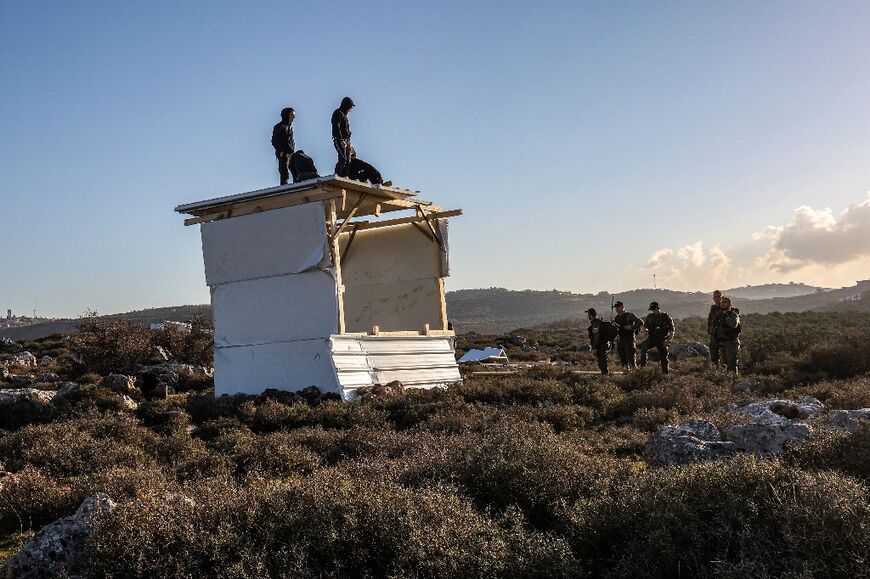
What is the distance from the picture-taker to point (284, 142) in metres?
14.6

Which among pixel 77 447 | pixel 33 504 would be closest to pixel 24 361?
pixel 77 447

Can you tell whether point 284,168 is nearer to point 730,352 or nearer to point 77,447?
point 77,447

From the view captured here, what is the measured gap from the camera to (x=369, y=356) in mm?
14203

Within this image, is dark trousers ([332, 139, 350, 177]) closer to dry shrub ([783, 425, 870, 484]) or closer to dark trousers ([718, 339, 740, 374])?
dark trousers ([718, 339, 740, 374])

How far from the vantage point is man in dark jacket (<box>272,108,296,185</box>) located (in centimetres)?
1462

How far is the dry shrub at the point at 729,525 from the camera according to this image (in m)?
3.48

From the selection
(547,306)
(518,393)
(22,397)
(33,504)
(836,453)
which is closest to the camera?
(836,453)

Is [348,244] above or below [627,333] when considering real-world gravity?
above

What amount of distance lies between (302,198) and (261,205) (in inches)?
35.8

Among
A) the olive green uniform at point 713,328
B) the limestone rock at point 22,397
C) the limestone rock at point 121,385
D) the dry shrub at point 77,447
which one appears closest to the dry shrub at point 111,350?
the limestone rock at point 121,385

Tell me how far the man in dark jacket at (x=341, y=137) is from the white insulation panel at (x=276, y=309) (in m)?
2.22

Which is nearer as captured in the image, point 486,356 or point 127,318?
point 486,356

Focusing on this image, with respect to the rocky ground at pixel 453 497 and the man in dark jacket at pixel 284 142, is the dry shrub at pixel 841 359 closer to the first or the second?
the rocky ground at pixel 453 497

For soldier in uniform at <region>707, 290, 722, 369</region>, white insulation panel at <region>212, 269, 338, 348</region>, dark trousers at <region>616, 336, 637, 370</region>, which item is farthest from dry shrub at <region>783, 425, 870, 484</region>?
dark trousers at <region>616, 336, 637, 370</region>
